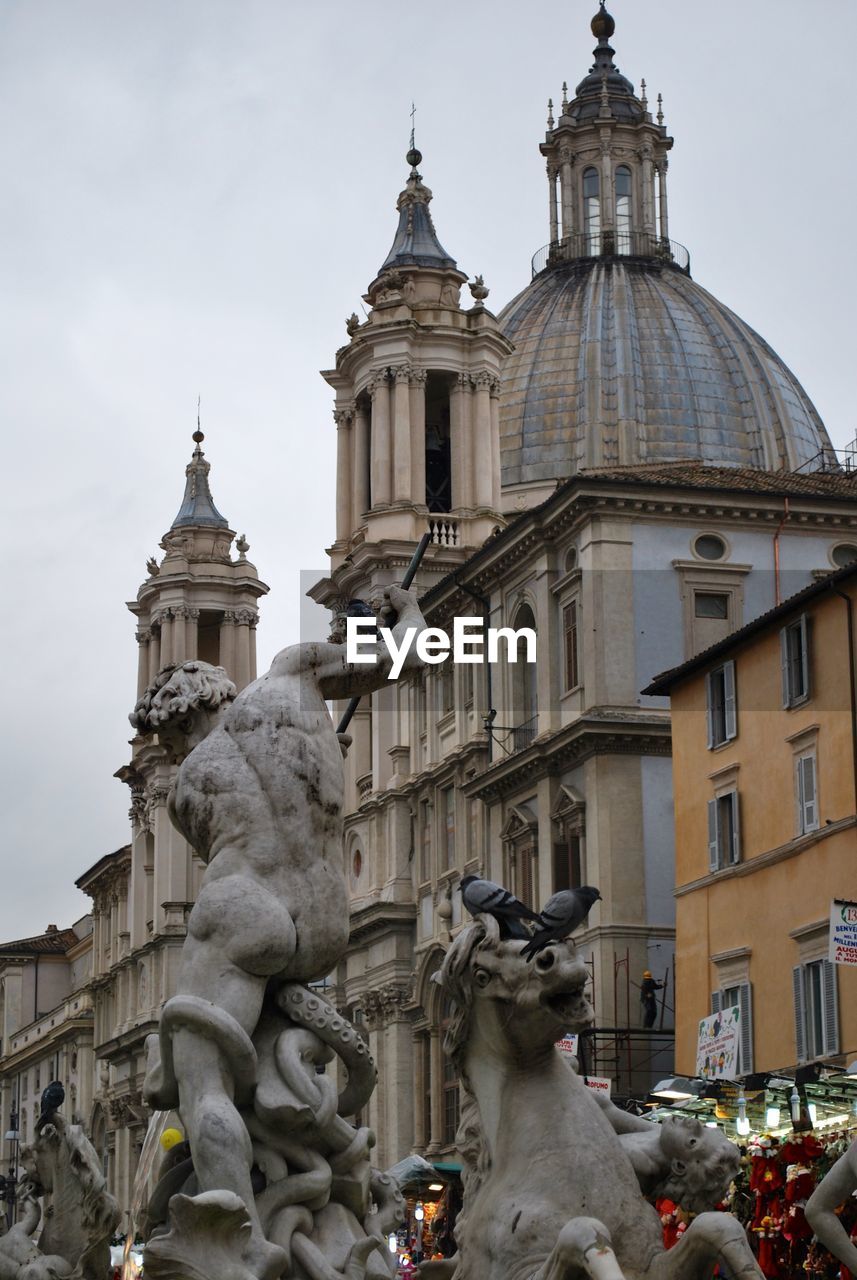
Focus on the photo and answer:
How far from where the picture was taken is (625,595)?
4881 centimetres

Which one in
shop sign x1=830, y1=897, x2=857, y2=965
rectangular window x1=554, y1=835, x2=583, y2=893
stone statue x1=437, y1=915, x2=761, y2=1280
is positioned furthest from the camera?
rectangular window x1=554, y1=835, x2=583, y2=893

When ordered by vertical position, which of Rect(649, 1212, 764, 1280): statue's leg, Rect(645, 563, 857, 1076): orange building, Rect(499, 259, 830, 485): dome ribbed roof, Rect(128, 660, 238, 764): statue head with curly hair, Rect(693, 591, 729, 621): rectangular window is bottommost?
Rect(649, 1212, 764, 1280): statue's leg

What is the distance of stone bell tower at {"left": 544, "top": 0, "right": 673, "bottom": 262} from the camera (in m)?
79.7

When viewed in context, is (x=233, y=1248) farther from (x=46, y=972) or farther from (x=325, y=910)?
(x=46, y=972)

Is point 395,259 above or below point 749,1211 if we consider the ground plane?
above

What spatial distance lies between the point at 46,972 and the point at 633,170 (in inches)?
2680

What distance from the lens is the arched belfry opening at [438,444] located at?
206 feet

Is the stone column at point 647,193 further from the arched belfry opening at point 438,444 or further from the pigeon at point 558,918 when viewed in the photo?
the pigeon at point 558,918

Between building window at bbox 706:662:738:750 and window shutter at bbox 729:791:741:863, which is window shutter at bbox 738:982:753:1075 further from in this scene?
building window at bbox 706:662:738:750

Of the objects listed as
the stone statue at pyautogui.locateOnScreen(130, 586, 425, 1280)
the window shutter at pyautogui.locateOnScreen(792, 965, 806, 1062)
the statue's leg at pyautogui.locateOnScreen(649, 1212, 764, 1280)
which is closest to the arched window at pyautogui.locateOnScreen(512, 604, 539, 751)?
the window shutter at pyautogui.locateOnScreen(792, 965, 806, 1062)

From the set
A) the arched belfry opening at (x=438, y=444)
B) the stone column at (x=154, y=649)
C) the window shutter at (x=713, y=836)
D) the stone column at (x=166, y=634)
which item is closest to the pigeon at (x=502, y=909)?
the window shutter at (x=713, y=836)

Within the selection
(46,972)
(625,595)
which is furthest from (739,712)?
(46,972)

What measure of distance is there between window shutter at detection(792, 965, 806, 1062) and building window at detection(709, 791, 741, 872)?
11.5ft

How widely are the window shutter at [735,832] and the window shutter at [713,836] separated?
0.59 meters
